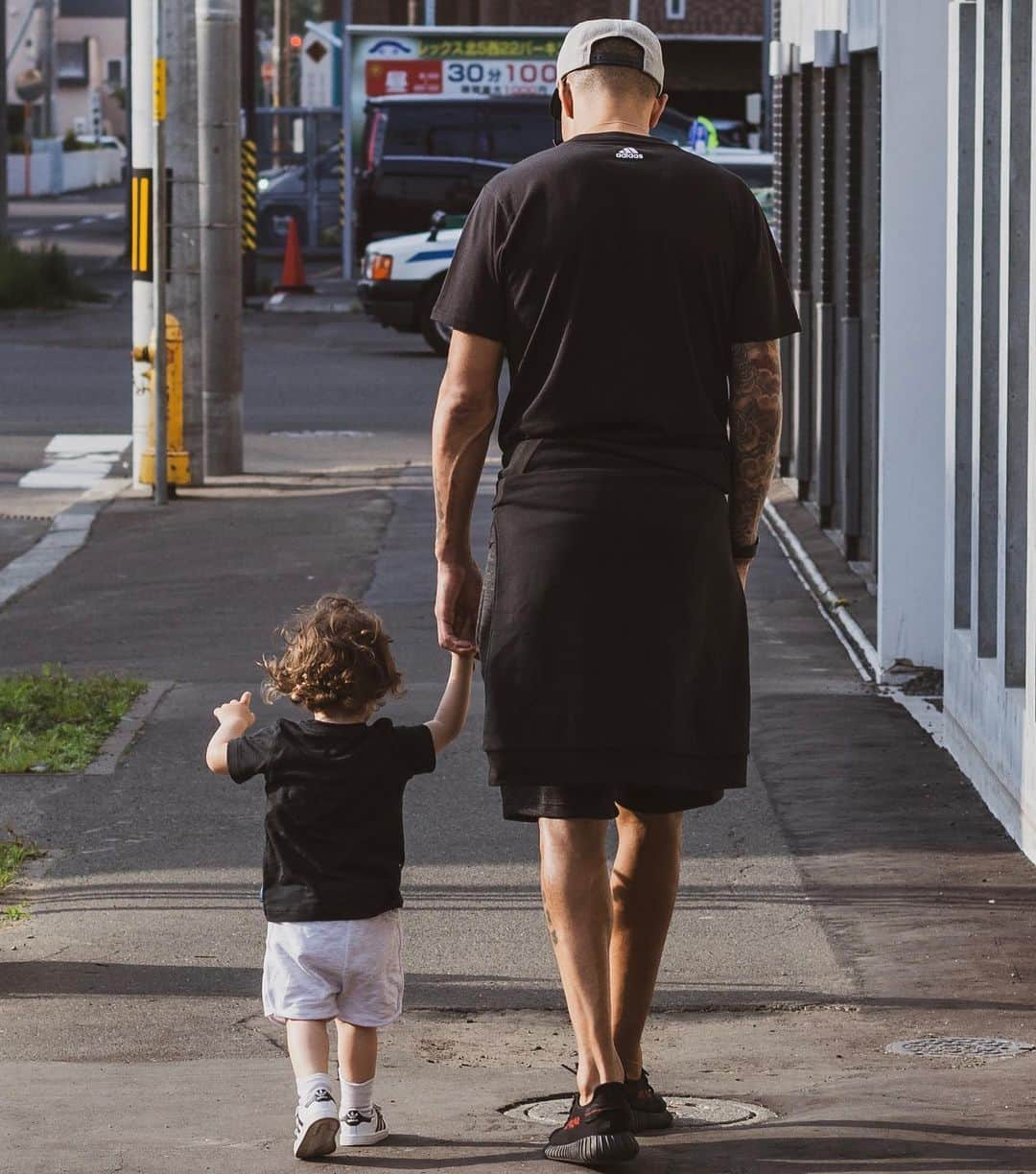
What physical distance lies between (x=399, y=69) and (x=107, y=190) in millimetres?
46761

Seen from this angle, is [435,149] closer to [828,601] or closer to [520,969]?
[828,601]

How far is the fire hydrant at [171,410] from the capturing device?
14.8 meters

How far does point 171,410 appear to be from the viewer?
1510 centimetres

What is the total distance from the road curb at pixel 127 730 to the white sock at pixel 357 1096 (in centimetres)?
349

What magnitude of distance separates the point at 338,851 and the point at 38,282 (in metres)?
28.0

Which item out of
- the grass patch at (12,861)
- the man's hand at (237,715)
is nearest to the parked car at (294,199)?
the grass patch at (12,861)

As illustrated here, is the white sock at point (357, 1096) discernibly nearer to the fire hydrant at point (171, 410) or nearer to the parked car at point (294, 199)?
the fire hydrant at point (171, 410)

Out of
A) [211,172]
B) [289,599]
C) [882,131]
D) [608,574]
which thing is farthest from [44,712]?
[211,172]

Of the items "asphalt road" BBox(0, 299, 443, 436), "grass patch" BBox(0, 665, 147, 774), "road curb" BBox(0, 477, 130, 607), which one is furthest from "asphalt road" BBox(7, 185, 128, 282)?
"grass patch" BBox(0, 665, 147, 774)

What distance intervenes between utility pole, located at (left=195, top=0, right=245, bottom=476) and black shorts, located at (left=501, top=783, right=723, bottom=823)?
1119 centimetres

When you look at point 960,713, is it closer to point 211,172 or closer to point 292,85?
point 211,172

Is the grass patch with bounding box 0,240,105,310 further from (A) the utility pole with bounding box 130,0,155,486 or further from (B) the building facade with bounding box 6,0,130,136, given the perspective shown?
(B) the building facade with bounding box 6,0,130,136

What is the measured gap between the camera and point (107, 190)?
82.2 metres

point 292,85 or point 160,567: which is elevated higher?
point 292,85
